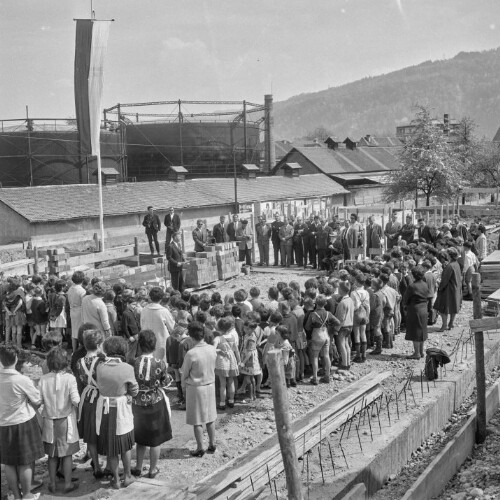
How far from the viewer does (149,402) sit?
7266 mm

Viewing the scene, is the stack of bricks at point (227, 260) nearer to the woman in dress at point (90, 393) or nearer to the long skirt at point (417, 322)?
the long skirt at point (417, 322)

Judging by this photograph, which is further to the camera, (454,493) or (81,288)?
(81,288)

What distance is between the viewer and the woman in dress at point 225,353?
9312 mm

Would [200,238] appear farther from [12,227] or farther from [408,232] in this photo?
[12,227]

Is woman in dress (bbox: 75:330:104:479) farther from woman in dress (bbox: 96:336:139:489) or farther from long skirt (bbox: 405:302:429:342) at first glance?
long skirt (bbox: 405:302:429:342)

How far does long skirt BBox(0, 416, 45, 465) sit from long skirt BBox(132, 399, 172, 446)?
108 cm

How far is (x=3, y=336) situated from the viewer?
1388 centimetres

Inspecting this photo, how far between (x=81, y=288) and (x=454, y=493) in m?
6.82

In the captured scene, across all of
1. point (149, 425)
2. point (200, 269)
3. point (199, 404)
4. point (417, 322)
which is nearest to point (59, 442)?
point (149, 425)

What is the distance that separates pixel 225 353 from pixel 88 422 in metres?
2.66

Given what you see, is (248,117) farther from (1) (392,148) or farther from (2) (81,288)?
(2) (81,288)

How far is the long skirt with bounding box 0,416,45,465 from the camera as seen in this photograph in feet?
22.0

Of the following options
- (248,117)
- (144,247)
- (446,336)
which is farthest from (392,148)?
(446,336)

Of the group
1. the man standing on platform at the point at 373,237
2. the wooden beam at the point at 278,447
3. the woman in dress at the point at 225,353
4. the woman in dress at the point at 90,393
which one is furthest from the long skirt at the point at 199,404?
the man standing on platform at the point at 373,237
